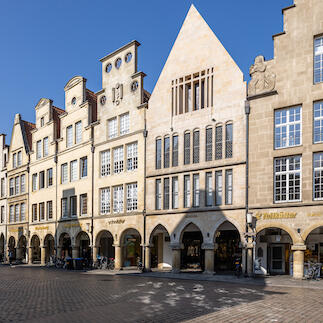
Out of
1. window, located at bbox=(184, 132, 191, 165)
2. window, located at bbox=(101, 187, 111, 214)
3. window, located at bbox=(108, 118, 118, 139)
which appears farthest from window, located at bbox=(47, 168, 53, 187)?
window, located at bbox=(184, 132, 191, 165)

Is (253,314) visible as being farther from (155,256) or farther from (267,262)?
(155,256)

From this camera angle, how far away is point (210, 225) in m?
25.4

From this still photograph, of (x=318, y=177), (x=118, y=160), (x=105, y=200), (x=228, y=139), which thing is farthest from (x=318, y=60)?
(x=105, y=200)

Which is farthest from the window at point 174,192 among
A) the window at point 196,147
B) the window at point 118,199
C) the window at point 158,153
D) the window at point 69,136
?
the window at point 69,136

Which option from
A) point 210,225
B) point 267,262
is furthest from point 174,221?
point 267,262

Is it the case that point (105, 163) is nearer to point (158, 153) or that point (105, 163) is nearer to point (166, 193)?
point (158, 153)

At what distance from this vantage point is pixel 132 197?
3095 cm

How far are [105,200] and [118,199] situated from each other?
1746mm

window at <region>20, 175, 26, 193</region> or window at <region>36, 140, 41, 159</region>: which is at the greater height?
window at <region>36, 140, 41, 159</region>

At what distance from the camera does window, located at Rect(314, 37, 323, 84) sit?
887 inches

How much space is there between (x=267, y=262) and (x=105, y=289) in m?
10.8

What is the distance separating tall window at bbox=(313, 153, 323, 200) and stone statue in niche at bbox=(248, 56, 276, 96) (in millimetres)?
5109

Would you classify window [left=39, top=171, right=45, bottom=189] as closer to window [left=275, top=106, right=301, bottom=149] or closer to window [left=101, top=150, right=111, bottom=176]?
window [left=101, top=150, right=111, bottom=176]

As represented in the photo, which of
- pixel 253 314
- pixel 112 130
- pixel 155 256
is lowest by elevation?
pixel 155 256
